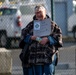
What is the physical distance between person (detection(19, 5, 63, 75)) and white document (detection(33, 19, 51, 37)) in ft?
0.15

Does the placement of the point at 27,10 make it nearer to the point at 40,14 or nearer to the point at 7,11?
the point at 7,11

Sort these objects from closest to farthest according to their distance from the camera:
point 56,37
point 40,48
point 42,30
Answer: point 40,48 → point 56,37 → point 42,30

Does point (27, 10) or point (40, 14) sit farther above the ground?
point (40, 14)

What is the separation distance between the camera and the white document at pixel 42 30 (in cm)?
654

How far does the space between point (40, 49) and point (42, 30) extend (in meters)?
0.37

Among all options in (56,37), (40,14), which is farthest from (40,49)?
(40,14)

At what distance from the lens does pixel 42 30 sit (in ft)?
21.7

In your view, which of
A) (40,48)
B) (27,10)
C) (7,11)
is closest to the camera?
(40,48)

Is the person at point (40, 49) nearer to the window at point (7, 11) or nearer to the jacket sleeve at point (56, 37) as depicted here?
the jacket sleeve at point (56, 37)

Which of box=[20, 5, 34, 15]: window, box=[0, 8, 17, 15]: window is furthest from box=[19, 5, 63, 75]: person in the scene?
box=[0, 8, 17, 15]: window

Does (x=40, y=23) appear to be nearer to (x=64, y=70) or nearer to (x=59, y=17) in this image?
(x=64, y=70)

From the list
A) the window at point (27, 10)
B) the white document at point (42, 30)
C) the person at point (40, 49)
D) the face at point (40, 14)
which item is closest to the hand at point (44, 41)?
the person at point (40, 49)

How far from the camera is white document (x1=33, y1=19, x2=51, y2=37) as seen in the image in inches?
258

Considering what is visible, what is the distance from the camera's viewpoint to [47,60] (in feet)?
21.1
